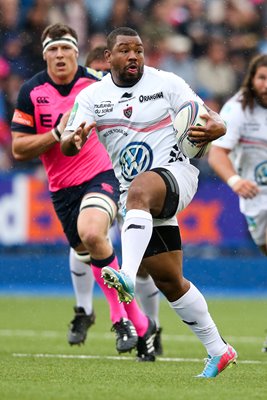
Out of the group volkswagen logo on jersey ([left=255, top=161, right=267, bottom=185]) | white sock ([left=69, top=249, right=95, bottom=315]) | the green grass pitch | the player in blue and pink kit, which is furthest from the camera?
volkswagen logo on jersey ([left=255, top=161, right=267, bottom=185])

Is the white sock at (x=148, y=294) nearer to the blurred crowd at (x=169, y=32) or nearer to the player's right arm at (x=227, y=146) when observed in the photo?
the player's right arm at (x=227, y=146)

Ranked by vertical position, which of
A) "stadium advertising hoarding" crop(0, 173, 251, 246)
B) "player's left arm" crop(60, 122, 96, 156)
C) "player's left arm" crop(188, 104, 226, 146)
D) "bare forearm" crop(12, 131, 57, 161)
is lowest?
"stadium advertising hoarding" crop(0, 173, 251, 246)

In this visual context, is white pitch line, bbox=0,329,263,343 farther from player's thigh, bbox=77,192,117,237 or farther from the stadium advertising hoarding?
the stadium advertising hoarding

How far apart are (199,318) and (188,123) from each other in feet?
4.05

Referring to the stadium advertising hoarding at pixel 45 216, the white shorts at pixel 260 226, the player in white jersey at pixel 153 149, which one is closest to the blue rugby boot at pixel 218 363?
the player in white jersey at pixel 153 149

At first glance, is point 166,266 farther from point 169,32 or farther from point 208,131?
point 169,32

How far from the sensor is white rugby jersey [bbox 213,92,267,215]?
31.5ft

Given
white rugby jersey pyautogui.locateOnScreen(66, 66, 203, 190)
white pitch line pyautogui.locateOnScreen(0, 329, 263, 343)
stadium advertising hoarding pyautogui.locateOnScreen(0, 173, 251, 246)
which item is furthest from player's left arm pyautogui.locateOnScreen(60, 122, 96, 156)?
stadium advertising hoarding pyautogui.locateOnScreen(0, 173, 251, 246)

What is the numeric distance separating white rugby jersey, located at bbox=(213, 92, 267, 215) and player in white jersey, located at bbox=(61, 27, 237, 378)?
264cm

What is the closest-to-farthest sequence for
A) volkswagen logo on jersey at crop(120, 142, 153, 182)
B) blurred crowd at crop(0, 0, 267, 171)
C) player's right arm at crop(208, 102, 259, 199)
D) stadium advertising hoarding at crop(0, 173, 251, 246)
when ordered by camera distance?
volkswagen logo on jersey at crop(120, 142, 153, 182), player's right arm at crop(208, 102, 259, 199), stadium advertising hoarding at crop(0, 173, 251, 246), blurred crowd at crop(0, 0, 267, 171)

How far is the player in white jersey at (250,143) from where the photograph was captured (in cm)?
947

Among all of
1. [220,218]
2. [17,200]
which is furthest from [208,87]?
[17,200]

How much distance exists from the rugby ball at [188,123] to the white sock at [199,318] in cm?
88

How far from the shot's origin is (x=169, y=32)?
56.9ft
